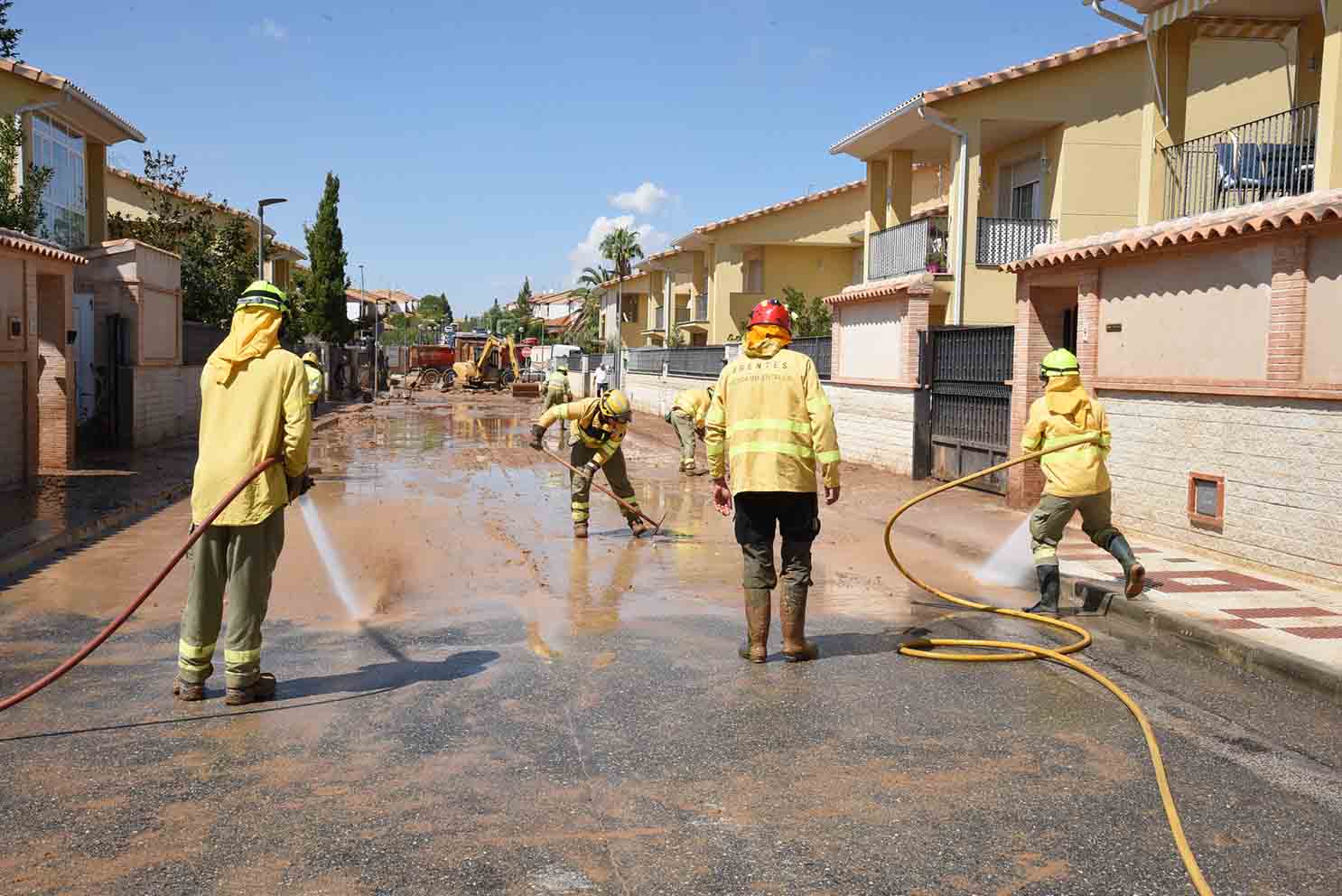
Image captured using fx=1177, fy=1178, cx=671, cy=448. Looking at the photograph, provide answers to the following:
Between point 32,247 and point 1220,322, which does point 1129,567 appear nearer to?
point 1220,322

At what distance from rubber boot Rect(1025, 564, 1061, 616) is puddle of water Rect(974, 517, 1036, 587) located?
112 centimetres

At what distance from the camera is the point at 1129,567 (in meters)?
7.64

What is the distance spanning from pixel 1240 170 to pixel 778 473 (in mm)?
10389

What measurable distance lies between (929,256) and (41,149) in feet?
56.6

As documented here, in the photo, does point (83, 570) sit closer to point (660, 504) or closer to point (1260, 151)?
point (660, 504)

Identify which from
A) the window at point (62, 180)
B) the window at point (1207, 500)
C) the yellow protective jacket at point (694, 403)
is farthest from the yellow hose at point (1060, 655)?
the window at point (62, 180)

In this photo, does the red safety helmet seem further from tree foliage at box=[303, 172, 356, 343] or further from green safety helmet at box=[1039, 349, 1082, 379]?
tree foliage at box=[303, 172, 356, 343]

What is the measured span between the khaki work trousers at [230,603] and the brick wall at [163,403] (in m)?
14.7

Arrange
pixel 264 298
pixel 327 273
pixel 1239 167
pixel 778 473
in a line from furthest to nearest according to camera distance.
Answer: pixel 327 273 → pixel 1239 167 → pixel 778 473 → pixel 264 298

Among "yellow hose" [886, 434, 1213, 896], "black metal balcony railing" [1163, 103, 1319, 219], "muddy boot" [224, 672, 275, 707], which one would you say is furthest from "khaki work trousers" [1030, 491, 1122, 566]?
"black metal balcony railing" [1163, 103, 1319, 219]

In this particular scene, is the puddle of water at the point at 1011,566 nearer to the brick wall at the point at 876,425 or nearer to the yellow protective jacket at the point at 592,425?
the yellow protective jacket at the point at 592,425

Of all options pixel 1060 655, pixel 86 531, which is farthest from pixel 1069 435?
pixel 86 531

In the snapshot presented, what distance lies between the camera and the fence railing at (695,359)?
71.2 feet

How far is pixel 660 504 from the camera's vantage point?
13.9 meters
